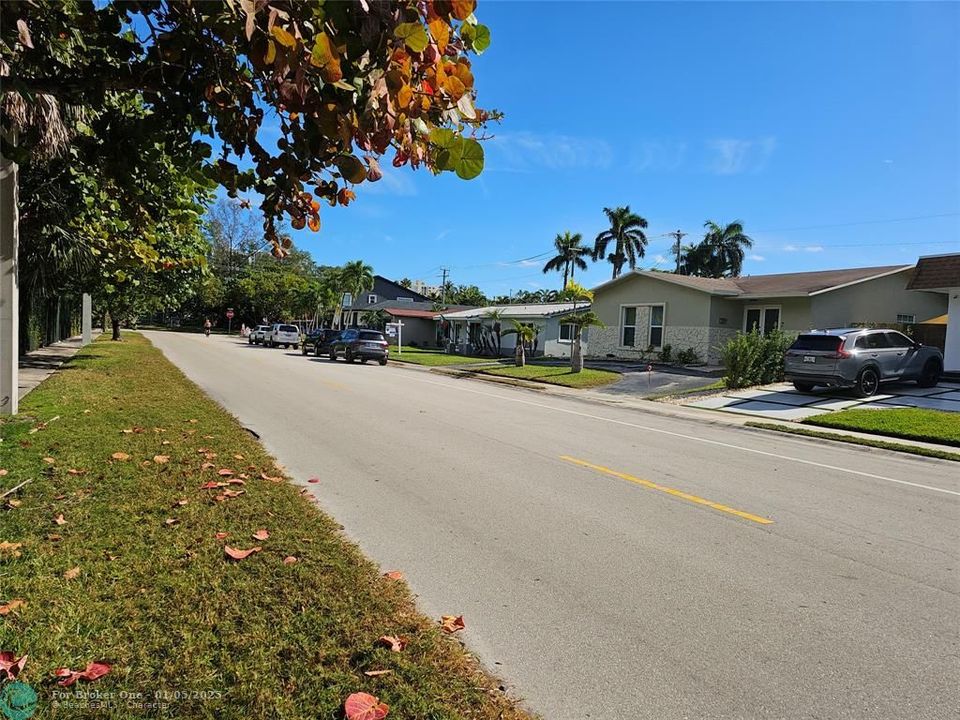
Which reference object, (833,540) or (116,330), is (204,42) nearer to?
(833,540)

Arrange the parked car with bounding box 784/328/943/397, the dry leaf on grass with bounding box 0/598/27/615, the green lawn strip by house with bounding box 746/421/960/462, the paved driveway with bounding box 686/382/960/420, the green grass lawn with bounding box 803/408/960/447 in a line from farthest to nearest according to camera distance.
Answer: the parked car with bounding box 784/328/943/397 → the paved driveway with bounding box 686/382/960/420 → the green grass lawn with bounding box 803/408/960/447 → the green lawn strip by house with bounding box 746/421/960/462 → the dry leaf on grass with bounding box 0/598/27/615

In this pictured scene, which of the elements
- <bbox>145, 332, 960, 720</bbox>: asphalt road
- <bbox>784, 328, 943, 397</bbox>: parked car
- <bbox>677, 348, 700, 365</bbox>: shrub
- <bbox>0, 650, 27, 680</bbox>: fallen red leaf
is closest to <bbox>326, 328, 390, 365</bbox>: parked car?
<bbox>677, 348, 700, 365</bbox>: shrub

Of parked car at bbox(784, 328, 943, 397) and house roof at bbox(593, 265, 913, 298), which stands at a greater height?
house roof at bbox(593, 265, 913, 298)

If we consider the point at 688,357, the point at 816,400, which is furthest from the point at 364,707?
the point at 688,357

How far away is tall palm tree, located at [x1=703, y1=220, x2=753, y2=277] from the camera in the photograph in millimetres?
55938

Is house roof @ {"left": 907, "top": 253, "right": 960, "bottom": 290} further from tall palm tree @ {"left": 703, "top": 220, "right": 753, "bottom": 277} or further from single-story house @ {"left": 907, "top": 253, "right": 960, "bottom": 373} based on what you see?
tall palm tree @ {"left": 703, "top": 220, "right": 753, "bottom": 277}

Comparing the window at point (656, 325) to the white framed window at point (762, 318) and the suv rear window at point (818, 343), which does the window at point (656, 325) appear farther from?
the suv rear window at point (818, 343)

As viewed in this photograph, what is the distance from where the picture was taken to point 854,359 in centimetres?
1598

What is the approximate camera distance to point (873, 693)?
121 inches

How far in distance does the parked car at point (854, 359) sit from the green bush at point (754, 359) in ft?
5.77

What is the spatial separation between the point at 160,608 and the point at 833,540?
5.33m

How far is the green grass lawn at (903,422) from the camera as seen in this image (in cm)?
1158

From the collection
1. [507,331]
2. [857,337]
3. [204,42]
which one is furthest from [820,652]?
[507,331]

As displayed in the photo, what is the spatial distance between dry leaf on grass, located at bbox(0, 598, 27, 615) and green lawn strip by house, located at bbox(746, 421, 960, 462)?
482 inches
